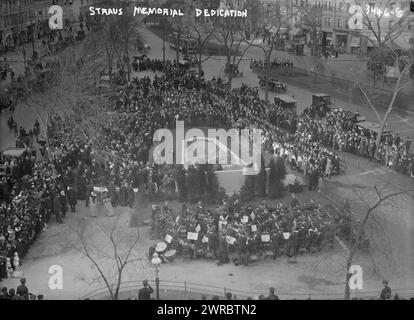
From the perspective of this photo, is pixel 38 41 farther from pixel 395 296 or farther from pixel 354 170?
pixel 395 296

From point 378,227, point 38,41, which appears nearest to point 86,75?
point 38,41

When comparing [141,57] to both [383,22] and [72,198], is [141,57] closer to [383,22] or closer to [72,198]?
[72,198]

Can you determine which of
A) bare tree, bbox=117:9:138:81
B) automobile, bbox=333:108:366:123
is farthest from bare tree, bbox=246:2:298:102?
bare tree, bbox=117:9:138:81

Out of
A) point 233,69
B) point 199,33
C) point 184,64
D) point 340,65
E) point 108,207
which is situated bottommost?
point 108,207

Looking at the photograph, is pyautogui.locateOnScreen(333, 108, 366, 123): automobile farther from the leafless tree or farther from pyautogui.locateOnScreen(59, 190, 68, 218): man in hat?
pyautogui.locateOnScreen(59, 190, 68, 218): man in hat

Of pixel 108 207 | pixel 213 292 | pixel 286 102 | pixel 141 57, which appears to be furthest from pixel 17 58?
pixel 213 292

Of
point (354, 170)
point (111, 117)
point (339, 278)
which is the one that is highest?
point (111, 117)
